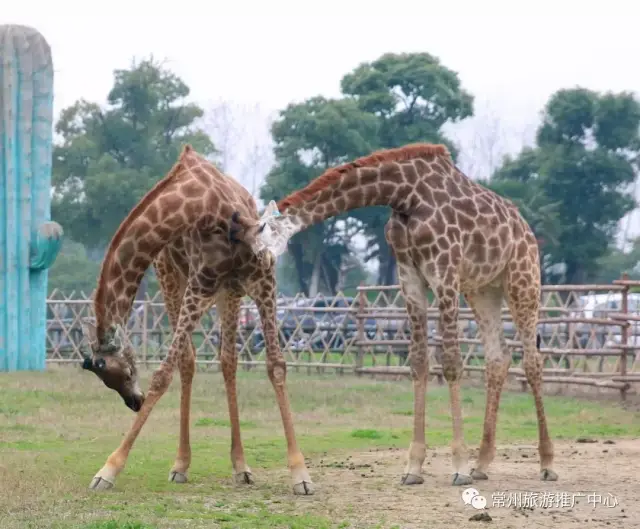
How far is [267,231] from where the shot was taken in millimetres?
8102

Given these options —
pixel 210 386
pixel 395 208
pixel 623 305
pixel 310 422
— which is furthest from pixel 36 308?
pixel 395 208

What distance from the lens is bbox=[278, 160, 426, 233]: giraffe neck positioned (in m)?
8.42

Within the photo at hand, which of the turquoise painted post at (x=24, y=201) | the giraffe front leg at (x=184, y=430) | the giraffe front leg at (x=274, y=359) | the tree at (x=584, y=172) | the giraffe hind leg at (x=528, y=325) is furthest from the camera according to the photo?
the tree at (x=584, y=172)

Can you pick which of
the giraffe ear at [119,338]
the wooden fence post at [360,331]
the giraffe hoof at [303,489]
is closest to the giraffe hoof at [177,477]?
the giraffe hoof at [303,489]

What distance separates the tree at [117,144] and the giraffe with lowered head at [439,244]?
3323 cm

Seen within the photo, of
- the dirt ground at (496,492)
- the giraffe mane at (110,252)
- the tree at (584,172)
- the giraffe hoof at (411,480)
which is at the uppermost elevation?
the tree at (584,172)

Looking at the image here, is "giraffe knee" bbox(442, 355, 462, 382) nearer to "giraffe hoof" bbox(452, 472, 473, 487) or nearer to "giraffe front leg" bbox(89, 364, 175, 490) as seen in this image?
"giraffe hoof" bbox(452, 472, 473, 487)

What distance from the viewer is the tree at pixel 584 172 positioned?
42.3 meters

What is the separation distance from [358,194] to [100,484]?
280 centimetres

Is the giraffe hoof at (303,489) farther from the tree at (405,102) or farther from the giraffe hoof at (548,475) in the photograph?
the tree at (405,102)

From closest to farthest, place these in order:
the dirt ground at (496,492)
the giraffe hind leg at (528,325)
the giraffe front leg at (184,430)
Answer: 1. the dirt ground at (496,492)
2. the giraffe front leg at (184,430)
3. the giraffe hind leg at (528,325)

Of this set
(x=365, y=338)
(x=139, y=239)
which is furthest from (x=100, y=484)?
(x=365, y=338)

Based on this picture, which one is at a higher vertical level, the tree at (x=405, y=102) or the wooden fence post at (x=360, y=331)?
the tree at (x=405, y=102)

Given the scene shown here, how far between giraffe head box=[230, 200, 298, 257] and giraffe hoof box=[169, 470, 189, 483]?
182cm
